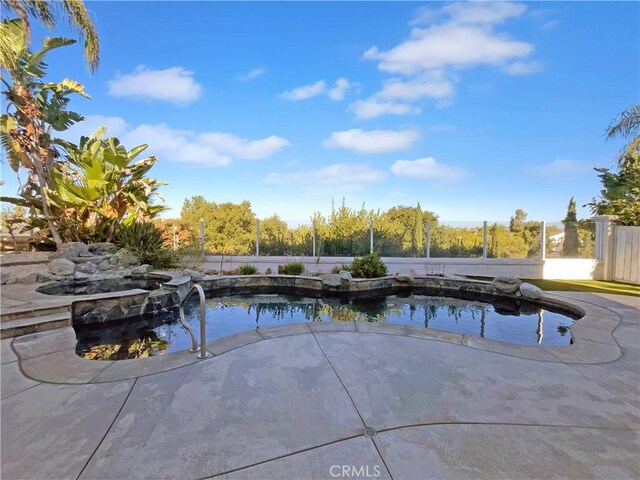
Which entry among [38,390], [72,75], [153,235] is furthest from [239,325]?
[72,75]

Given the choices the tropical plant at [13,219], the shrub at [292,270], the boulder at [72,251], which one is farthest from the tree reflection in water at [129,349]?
the tropical plant at [13,219]

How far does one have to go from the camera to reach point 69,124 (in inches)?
378

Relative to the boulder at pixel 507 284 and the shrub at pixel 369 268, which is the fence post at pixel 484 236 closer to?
the boulder at pixel 507 284

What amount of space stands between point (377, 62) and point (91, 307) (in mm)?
11996

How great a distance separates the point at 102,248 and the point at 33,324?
5484 millimetres

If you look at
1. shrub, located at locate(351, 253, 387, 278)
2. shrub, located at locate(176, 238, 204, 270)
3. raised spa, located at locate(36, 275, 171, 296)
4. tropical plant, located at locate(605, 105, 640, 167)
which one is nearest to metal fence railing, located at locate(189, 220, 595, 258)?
shrub, located at locate(176, 238, 204, 270)

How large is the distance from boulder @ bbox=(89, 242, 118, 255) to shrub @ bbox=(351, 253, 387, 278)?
7190 millimetres

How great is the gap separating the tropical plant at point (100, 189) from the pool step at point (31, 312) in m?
6.08

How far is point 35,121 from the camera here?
8.80m

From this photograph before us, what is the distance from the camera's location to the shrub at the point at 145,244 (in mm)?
9523

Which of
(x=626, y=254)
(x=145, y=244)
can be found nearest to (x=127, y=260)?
(x=145, y=244)

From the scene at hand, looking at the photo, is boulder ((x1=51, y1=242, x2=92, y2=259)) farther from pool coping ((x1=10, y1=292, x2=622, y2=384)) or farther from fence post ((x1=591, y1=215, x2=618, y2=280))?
fence post ((x1=591, y1=215, x2=618, y2=280))

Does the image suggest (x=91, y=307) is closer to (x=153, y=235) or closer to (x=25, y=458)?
(x=25, y=458)

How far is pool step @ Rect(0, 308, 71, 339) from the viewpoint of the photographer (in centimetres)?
385
